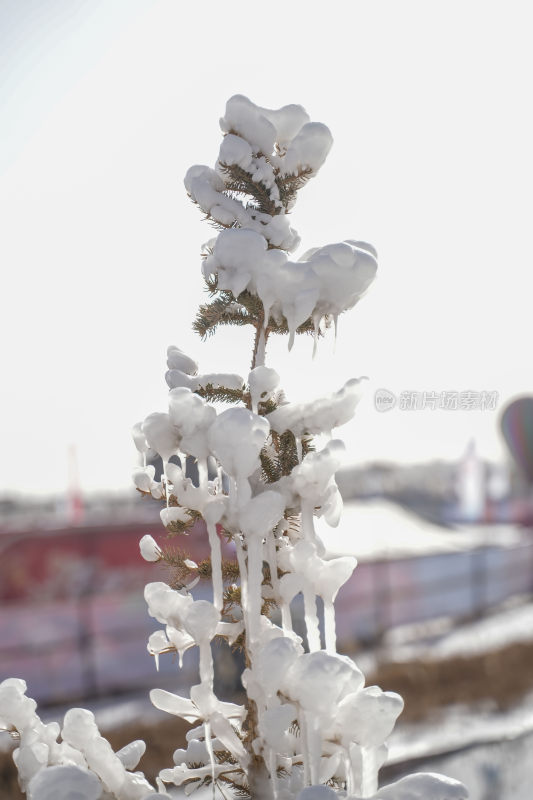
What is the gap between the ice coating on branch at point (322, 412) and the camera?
146 cm

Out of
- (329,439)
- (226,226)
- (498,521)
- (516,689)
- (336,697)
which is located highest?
(226,226)

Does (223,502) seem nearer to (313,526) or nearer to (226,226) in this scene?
(313,526)

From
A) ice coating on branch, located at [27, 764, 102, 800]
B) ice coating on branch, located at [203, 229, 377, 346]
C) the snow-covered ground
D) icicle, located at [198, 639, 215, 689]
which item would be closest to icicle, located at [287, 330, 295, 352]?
ice coating on branch, located at [203, 229, 377, 346]

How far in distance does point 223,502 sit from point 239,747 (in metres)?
0.54

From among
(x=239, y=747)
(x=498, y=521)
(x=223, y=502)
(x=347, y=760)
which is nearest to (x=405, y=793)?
(x=347, y=760)

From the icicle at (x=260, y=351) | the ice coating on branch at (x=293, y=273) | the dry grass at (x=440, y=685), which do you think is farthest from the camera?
the dry grass at (x=440, y=685)

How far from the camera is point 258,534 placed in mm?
1435

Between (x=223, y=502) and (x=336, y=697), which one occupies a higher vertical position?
(x=223, y=502)

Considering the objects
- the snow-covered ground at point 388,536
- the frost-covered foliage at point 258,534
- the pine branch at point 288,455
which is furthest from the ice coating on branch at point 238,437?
the snow-covered ground at point 388,536

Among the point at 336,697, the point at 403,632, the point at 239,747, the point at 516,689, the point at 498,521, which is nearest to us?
the point at 336,697

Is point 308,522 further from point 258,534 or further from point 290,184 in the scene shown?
point 290,184

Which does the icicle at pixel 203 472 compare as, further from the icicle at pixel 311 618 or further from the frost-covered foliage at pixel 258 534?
the icicle at pixel 311 618

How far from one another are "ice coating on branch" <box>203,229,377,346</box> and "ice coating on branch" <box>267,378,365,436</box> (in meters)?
0.16

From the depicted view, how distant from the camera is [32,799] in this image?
1.29 meters
